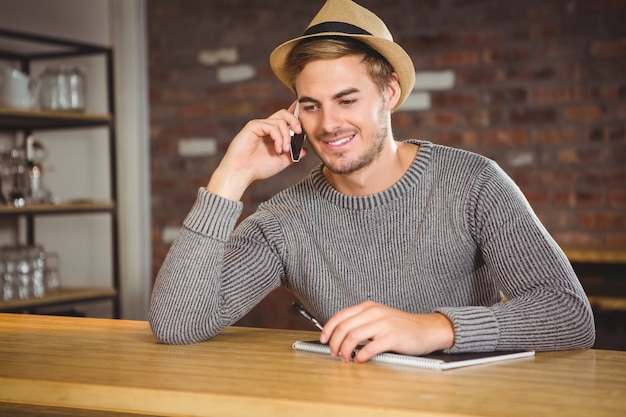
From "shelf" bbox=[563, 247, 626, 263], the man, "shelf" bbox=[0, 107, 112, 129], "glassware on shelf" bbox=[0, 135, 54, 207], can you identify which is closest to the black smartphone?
the man

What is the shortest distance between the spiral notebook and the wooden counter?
2 centimetres

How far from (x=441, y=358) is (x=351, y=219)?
2.05 feet

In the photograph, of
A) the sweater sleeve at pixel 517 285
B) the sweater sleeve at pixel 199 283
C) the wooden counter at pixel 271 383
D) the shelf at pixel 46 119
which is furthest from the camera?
the shelf at pixel 46 119

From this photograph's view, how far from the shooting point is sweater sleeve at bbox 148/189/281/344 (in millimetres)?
1603

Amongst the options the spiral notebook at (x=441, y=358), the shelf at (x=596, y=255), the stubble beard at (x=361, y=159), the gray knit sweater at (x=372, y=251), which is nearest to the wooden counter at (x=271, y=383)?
the spiral notebook at (x=441, y=358)

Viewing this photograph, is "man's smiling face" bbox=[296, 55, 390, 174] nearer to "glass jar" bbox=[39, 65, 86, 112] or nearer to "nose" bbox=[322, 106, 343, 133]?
"nose" bbox=[322, 106, 343, 133]

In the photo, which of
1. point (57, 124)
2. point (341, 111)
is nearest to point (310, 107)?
point (341, 111)

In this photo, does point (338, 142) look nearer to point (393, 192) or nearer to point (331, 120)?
point (331, 120)

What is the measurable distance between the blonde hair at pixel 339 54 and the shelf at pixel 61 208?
1.95m

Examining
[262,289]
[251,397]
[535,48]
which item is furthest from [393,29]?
[251,397]

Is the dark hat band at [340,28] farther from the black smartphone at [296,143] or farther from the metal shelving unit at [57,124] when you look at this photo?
the metal shelving unit at [57,124]

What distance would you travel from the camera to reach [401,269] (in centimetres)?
186

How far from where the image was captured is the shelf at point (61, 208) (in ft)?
11.4

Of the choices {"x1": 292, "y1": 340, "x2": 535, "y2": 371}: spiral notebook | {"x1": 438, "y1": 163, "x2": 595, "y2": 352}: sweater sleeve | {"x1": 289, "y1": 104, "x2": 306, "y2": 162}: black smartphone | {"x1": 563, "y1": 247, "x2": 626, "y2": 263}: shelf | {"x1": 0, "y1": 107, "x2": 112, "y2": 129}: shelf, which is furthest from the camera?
{"x1": 0, "y1": 107, "x2": 112, "y2": 129}: shelf
